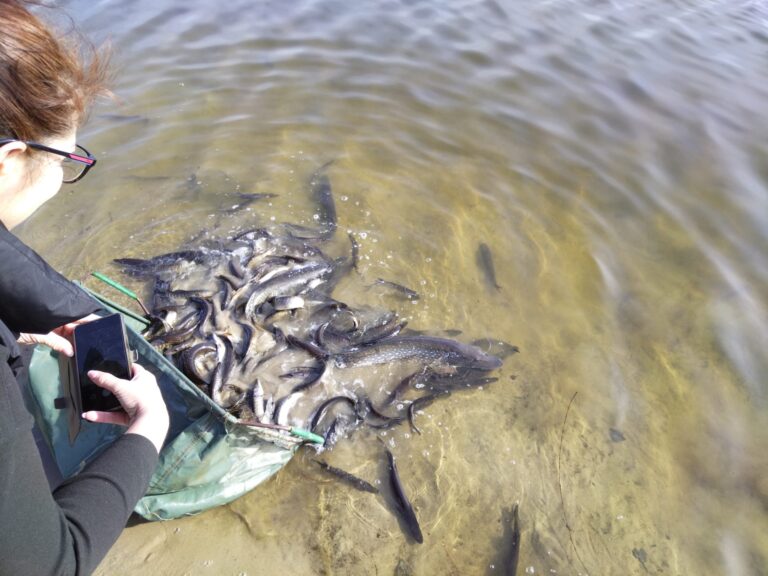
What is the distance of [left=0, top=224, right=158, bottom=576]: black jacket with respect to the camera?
4.75 ft

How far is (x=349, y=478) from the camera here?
3.78m

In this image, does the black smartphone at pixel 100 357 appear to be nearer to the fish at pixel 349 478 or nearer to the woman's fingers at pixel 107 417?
the woman's fingers at pixel 107 417

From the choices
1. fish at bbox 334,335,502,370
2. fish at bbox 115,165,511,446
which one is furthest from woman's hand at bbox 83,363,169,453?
fish at bbox 334,335,502,370

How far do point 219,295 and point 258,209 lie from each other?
5.07ft

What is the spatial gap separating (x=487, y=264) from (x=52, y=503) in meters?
4.75

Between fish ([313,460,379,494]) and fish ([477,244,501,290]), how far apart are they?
102 inches

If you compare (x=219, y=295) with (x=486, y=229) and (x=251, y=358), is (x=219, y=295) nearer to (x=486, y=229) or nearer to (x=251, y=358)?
(x=251, y=358)

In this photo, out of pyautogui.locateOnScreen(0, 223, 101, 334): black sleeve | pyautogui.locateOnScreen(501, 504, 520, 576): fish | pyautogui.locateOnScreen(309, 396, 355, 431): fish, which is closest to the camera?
pyautogui.locateOnScreen(0, 223, 101, 334): black sleeve

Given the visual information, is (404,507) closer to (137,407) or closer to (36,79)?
(137,407)

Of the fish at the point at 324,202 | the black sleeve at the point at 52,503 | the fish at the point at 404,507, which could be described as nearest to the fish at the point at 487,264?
the fish at the point at 324,202

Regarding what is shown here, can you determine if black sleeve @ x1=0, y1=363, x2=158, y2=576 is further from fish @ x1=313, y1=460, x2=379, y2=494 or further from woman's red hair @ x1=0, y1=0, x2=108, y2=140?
fish @ x1=313, y1=460, x2=379, y2=494

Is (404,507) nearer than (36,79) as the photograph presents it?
No

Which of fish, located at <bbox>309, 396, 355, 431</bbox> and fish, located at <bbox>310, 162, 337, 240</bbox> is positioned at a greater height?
fish, located at <bbox>310, 162, 337, 240</bbox>

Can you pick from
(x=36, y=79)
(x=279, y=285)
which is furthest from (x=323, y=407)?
(x=36, y=79)
